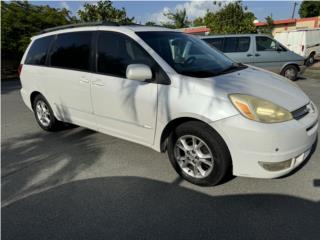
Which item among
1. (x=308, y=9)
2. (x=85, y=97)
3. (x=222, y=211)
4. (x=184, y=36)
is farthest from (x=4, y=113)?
(x=308, y=9)

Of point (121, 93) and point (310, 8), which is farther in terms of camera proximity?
point (310, 8)

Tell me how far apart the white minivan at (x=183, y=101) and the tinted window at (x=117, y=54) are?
1 cm

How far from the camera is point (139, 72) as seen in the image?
3.28 m

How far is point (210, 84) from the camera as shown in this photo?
3129 millimetres

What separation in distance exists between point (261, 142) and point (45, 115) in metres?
4.05

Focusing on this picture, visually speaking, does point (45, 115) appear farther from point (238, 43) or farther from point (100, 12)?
point (100, 12)

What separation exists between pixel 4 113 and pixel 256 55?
7936mm

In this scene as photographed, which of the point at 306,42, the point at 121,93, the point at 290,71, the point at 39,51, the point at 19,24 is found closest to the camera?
the point at 121,93

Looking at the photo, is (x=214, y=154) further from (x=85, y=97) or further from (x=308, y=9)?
(x=308, y=9)

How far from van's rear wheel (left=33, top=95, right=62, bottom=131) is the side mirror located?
249cm

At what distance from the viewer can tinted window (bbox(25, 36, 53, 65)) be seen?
16.6 ft

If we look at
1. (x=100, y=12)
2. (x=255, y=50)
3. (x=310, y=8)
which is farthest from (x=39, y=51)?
(x=310, y=8)

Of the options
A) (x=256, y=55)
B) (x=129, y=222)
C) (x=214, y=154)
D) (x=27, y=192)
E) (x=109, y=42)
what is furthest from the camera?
(x=256, y=55)

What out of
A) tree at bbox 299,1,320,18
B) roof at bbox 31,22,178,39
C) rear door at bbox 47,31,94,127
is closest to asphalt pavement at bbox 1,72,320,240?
rear door at bbox 47,31,94,127
